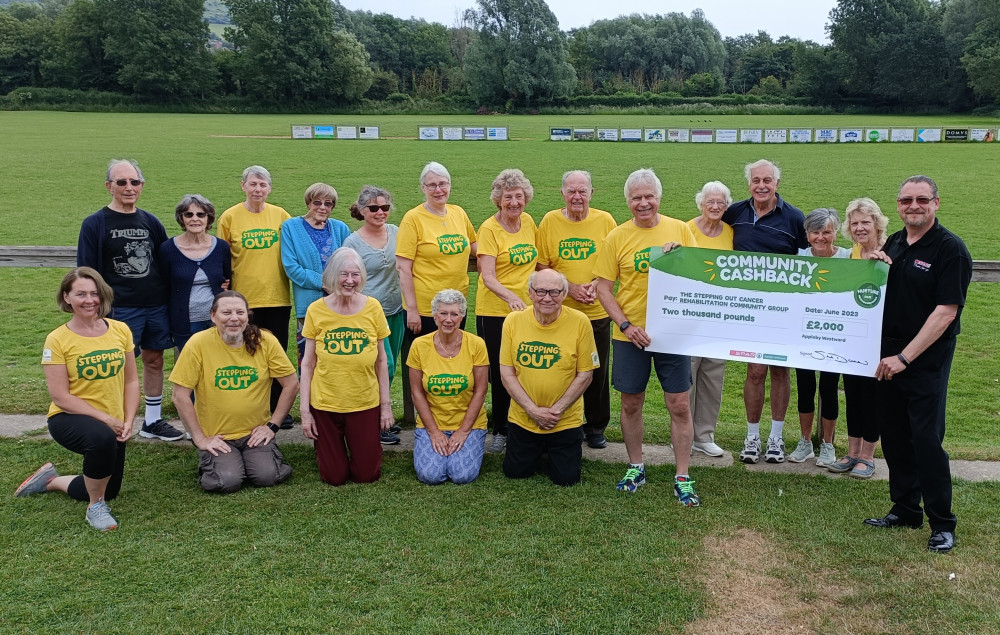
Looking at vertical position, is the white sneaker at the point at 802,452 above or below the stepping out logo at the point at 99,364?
below

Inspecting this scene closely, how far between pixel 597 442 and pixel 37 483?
4114 millimetres

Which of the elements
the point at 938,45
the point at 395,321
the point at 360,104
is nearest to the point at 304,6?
the point at 360,104

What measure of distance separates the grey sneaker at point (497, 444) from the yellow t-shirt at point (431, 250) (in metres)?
1.16

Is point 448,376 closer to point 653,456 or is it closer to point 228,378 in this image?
point 228,378

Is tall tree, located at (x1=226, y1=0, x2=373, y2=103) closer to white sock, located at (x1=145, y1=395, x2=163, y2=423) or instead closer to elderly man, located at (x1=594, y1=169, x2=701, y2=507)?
white sock, located at (x1=145, y1=395, x2=163, y2=423)

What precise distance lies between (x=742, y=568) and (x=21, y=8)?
121847 mm

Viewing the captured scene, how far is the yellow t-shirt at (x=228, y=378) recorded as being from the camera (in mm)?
5438

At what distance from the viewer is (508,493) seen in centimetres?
533

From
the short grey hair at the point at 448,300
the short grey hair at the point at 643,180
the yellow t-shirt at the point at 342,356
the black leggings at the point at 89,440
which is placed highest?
the short grey hair at the point at 643,180

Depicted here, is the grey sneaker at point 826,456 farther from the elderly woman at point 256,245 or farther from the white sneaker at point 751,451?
the elderly woman at point 256,245

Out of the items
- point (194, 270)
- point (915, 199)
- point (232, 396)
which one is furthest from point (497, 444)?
point (915, 199)

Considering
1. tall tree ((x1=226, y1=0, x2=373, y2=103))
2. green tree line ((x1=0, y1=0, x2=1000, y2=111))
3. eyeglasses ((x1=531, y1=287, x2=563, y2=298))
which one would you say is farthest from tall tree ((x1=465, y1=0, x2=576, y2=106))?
eyeglasses ((x1=531, y1=287, x2=563, y2=298))

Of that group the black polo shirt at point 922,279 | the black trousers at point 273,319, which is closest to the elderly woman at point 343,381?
the black trousers at point 273,319

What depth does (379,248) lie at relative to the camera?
6355 mm
